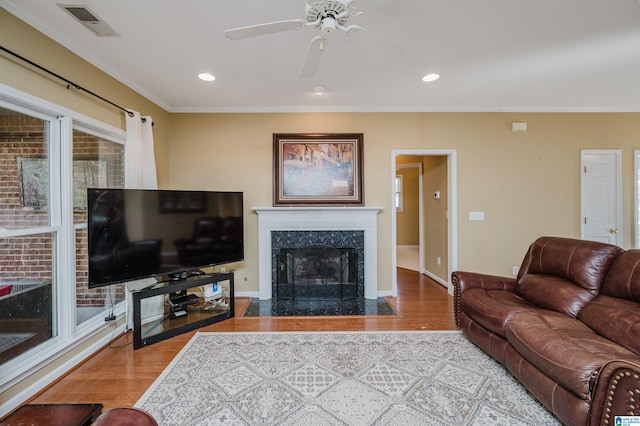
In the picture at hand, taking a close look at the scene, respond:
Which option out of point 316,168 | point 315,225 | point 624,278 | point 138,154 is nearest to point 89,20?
point 138,154

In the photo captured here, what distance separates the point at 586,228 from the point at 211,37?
5321 mm

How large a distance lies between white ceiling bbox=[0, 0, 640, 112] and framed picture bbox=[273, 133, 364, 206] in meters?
0.48

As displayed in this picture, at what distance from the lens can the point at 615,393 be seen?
1.29 metres

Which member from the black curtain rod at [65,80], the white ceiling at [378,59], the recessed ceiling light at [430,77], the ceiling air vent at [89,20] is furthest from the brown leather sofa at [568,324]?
the black curtain rod at [65,80]

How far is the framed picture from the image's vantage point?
12.8 ft

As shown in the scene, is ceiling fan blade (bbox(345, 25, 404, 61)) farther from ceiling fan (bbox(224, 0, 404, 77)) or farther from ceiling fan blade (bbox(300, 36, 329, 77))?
ceiling fan blade (bbox(300, 36, 329, 77))

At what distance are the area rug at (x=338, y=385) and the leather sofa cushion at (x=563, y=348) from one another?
0.37 meters

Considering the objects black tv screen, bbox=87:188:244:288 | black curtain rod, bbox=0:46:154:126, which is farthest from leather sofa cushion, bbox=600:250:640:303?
black curtain rod, bbox=0:46:154:126

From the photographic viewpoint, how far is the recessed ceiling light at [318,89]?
322 cm

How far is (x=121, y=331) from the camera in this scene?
2938mm

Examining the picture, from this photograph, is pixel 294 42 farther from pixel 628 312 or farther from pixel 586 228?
pixel 586 228

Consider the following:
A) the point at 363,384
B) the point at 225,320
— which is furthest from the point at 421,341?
the point at 225,320

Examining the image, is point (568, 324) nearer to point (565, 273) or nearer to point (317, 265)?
point (565, 273)

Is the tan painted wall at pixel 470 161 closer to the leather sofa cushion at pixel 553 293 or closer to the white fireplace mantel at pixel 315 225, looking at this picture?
the white fireplace mantel at pixel 315 225
